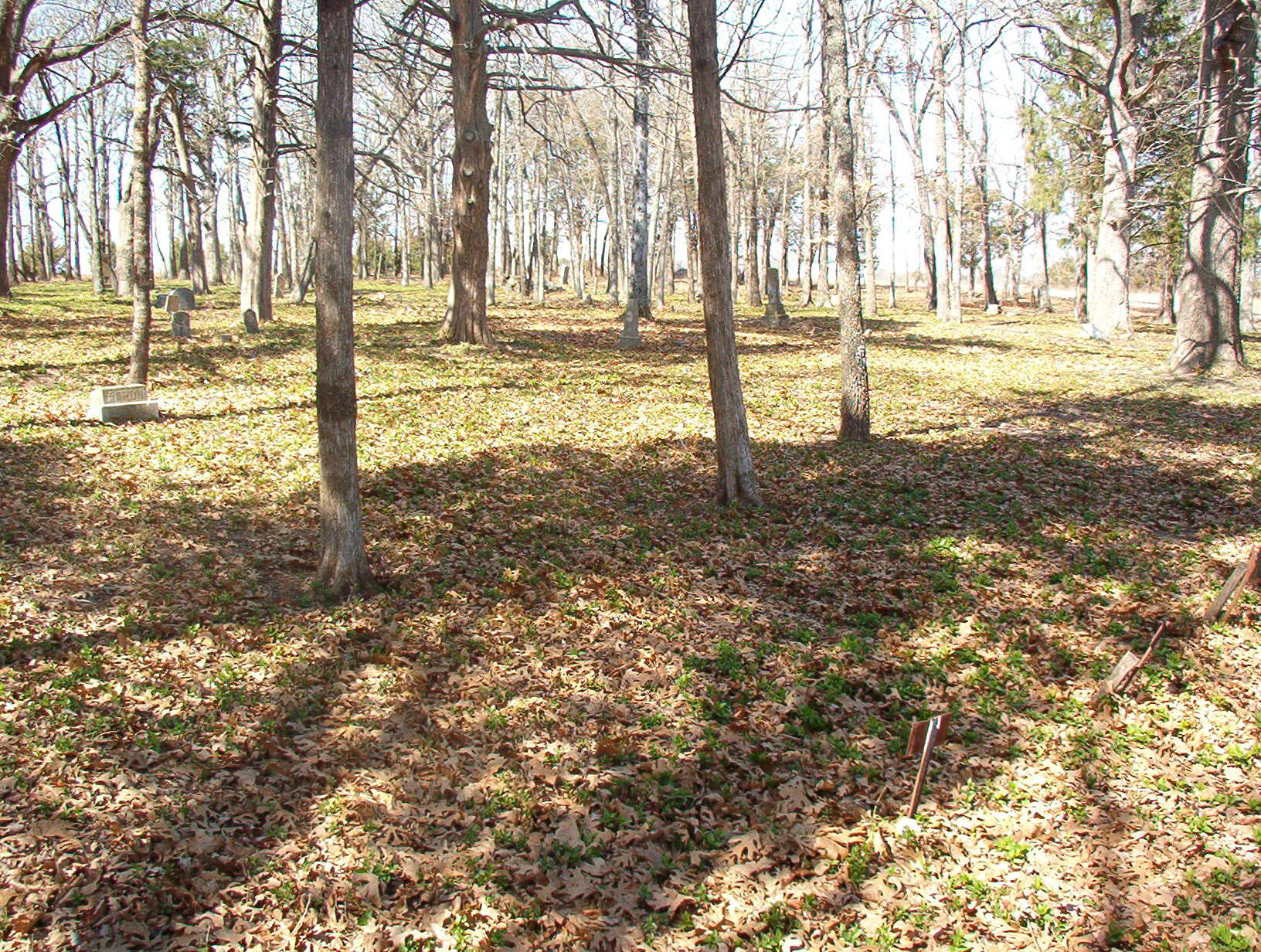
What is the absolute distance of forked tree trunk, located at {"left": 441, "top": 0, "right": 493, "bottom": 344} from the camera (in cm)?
1493

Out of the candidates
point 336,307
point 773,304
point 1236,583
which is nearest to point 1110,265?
point 773,304

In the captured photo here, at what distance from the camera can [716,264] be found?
8.29 metres

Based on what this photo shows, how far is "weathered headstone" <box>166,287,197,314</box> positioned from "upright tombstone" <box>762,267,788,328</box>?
15.3 metres

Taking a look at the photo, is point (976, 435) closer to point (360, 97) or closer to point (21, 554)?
point (21, 554)

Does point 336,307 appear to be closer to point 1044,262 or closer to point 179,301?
point 179,301

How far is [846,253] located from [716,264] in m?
3.05

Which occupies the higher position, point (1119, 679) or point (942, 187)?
point (942, 187)

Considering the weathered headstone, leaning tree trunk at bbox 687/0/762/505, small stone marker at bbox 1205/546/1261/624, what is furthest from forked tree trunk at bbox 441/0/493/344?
small stone marker at bbox 1205/546/1261/624

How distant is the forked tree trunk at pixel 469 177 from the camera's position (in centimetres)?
1493

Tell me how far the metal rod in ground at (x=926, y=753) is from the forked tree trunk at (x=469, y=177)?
1351 centimetres

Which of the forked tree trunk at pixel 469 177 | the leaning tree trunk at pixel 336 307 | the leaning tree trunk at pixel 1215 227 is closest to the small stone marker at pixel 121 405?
the leaning tree trunk at pixel 336 307

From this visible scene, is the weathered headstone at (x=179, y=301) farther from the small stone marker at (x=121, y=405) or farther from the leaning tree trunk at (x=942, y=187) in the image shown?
the leaning tree trunk at (x=942, y=187)

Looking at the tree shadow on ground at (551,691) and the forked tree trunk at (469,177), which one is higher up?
the forked tree trunk at (469,177)

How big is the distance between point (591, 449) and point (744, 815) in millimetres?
6721
